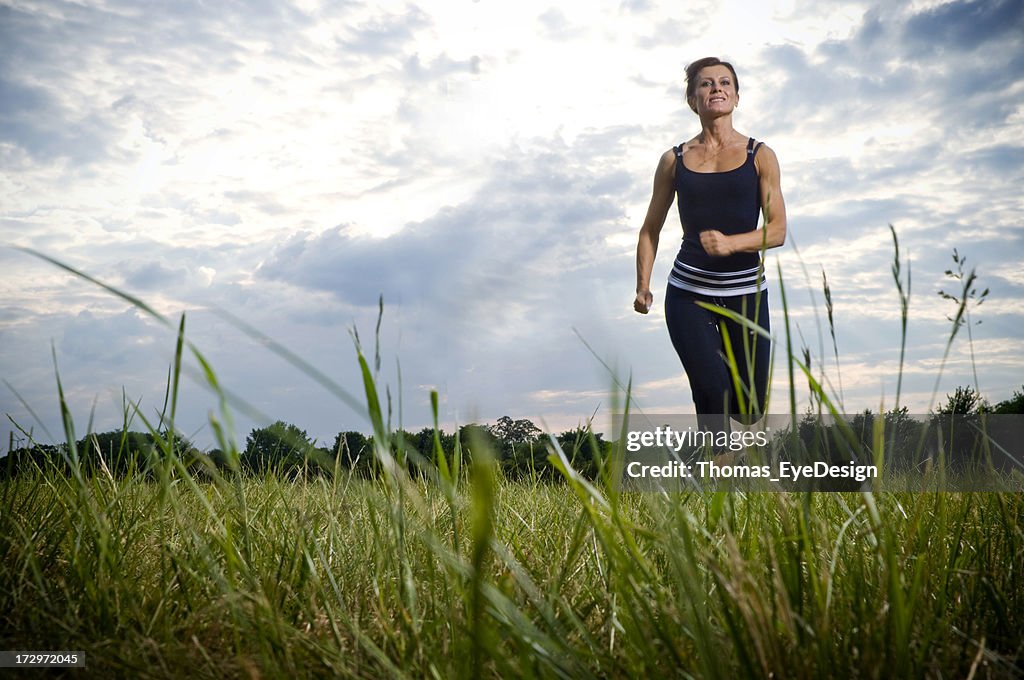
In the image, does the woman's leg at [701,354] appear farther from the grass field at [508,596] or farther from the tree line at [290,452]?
the grass field at [508,596]

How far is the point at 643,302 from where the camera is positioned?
450 cm

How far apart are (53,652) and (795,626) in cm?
121

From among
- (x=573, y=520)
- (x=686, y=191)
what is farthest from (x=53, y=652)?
(x=686, y=191)

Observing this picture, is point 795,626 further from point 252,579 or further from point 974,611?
point 252,579

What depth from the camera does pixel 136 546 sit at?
73.0 inches

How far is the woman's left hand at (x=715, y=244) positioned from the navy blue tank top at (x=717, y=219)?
301 millimetres

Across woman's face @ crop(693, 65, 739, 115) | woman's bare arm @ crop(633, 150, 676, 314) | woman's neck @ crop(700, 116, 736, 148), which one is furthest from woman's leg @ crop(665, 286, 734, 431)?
woman's face @ crop(693, 65, 739, 115)

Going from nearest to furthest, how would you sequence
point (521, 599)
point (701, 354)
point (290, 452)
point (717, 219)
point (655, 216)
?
1. point (521, 599)
2. point (290, 452)
3. point (701, 354)
4. point (717, 219)
5. point (655, 216)

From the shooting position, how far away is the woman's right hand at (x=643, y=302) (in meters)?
4.49

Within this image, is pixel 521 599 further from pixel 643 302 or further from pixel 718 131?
pixel 718 131

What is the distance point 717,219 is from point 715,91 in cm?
85

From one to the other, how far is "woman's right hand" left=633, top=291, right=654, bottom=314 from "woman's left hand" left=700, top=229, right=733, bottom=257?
2.11ft

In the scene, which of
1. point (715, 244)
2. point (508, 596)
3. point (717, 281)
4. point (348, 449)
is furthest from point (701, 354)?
point (508, 596)

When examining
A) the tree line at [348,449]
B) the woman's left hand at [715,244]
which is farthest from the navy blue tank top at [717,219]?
the tree line at [348,449]
